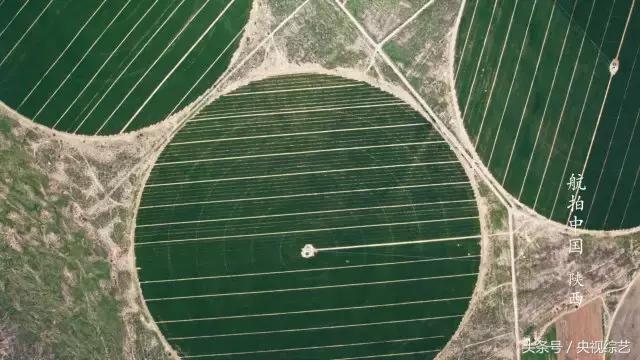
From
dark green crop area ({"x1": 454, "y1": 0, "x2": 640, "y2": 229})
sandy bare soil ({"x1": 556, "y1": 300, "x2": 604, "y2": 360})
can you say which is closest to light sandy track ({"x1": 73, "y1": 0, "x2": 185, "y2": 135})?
dark green crop area ({"x1": 454, "y1": 0, "x2": 640, "y2": 229})

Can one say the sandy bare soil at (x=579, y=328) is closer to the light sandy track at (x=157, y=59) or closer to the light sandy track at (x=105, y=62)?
the light sandy track at (x=157, y=59)

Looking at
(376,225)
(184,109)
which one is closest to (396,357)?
(376,225)

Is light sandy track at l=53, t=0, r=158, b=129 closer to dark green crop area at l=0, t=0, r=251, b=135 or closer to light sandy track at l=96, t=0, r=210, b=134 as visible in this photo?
dark green crop area at l=0, t=0, r=251, b=135

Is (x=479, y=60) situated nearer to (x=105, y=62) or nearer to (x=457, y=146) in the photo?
(x=457, y=146)

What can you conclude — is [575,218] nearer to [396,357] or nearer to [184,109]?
[396,357]

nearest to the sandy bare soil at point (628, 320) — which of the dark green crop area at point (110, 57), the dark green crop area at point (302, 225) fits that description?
the dark green crop area at point (302, 225)
